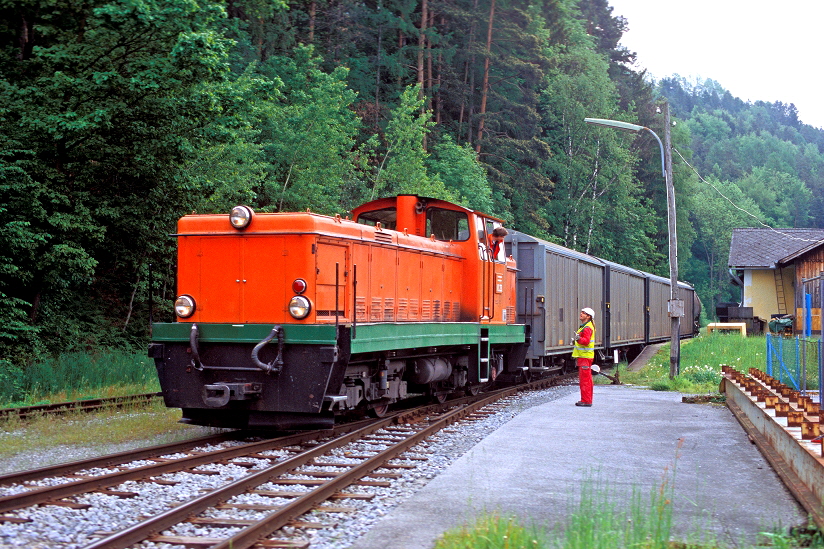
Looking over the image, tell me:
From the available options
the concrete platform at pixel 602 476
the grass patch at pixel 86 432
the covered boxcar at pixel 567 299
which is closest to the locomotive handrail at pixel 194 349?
the grass patch at pixel 86 432

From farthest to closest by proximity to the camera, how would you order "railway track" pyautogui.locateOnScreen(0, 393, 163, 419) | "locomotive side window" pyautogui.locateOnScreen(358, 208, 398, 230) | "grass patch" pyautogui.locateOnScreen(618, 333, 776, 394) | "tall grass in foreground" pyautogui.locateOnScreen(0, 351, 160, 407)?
"grass patch" pyautogui.locateOnScreen(618, 333, 776, 394)
"tall grass in foreground" pyautogui.locateOnScreen(0, 351, 160, 407)
"locomotive side window" pyautogui.locateOnScreen(358, 208, 398, 230)
"railway track" pyautogui.locateOnScreen(0, 393, 163, 419)

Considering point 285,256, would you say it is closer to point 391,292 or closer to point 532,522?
point 391,292

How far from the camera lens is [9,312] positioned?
13.8 meters

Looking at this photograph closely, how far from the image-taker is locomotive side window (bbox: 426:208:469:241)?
12578mm

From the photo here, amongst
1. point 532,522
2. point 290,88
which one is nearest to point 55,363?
point 532,522

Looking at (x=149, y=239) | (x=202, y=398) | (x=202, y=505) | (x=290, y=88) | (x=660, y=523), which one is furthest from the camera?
(x=290, y=88)

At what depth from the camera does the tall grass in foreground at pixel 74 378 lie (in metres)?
12.7

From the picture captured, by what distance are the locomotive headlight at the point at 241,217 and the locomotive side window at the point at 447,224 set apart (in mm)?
4071

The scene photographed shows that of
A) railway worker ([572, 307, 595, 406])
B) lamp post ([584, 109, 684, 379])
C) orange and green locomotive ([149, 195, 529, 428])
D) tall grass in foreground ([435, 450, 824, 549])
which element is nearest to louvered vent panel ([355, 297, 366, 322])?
orange and green locomotive ([149, 195, 529, 428])

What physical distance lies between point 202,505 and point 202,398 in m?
3.10

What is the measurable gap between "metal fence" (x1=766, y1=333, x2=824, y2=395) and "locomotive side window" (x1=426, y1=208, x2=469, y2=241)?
5.08 metres

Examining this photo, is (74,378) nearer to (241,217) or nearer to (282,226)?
(241,217)

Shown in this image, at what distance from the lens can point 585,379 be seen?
1253cm

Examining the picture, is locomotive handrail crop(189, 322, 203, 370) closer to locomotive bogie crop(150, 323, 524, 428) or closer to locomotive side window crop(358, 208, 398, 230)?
locomotive bogie crop(150, 323, 524, 428)
